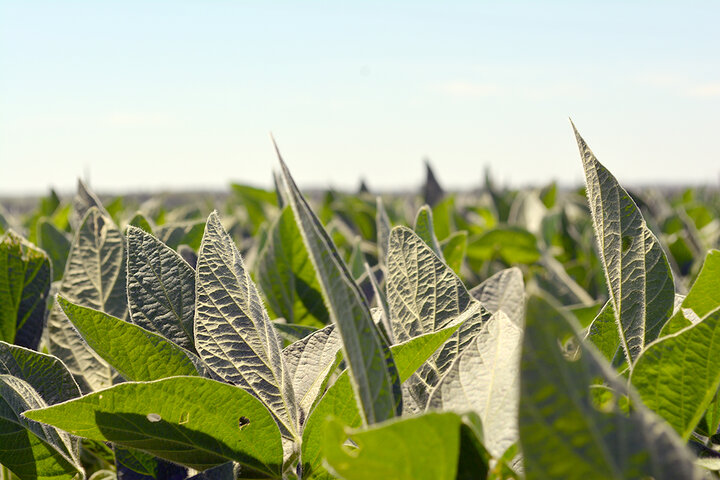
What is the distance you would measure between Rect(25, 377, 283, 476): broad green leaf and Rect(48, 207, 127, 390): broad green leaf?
1.33 ft

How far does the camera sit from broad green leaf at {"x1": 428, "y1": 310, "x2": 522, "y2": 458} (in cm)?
60

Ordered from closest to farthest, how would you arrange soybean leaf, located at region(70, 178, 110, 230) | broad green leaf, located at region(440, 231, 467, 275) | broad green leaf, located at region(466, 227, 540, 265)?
soybean leaf, located at region(70, 178, 110, 230) < broad green leaf, located at region(440, 231, 467, 275) < broad green leaf, located at region(466, 227, 540, 265)

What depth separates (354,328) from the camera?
0.58 metres

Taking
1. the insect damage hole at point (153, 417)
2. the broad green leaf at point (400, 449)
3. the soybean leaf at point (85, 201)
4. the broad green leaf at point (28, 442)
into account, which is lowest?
the broad green leaf at point (28, 442)

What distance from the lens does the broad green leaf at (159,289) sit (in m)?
0.85

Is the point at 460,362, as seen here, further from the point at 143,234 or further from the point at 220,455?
the point at 143,234

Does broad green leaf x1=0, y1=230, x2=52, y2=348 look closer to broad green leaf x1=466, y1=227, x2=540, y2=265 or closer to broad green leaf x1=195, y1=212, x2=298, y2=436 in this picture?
broad green leaf x1=195, y1=212, x2=298, y2=436

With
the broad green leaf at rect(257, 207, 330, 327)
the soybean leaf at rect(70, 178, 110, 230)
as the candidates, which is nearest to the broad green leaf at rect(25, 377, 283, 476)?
the soybean leaf at rect(70, 178, 110, 230)

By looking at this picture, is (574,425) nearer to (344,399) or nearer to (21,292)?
(344,399)

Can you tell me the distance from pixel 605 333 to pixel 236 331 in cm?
48

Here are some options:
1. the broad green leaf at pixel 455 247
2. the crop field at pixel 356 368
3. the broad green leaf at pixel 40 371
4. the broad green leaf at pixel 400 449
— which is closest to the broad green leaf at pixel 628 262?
the crop field at pixel 356 368

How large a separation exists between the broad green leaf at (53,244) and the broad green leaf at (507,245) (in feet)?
4.65

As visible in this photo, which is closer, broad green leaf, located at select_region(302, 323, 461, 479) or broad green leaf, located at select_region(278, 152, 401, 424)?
broad green leaf, located at select_region(278, 152, 401, 424)

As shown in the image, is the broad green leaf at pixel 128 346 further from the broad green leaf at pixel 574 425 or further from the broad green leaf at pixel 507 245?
the broad green leaf at pixel 507 245
